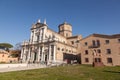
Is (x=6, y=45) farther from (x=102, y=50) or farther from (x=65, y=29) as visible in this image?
(x=102, y=50)

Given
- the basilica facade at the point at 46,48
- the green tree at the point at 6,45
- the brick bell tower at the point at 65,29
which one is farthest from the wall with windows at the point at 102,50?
the green tree at the point at 6,45

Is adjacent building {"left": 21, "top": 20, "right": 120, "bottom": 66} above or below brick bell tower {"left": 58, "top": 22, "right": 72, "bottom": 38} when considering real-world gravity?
below

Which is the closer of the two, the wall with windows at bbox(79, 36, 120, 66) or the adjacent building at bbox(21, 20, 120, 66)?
the wall with windows at bbox(79, 36, 120, 66)

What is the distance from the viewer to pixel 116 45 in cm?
3409

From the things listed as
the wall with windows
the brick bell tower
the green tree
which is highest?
the brick bell tower

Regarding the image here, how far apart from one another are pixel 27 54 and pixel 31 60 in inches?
172

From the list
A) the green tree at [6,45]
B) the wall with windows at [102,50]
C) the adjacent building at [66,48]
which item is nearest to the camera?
the wall with windows at [102,50]

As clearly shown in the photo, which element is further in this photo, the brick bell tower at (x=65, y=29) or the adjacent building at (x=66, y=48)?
the brick bell tower at (x=65, y=29)

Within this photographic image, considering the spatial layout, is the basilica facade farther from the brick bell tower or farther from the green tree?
the green tree

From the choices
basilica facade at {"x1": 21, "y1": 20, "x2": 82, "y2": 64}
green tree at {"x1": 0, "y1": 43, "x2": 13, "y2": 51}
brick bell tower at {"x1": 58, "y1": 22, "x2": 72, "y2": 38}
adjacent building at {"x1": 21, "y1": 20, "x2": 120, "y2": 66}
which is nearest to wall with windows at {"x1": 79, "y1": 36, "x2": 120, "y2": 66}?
adjacent building at {"x1": 21, "y1": 20, "x2": 120, "y2": 66}

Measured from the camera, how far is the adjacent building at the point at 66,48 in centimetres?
3488

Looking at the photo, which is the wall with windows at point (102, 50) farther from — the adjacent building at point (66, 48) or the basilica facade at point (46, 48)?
the basilica facade at point (46, 48)

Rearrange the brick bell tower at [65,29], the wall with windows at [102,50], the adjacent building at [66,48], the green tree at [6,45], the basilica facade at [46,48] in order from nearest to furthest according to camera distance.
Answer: the wall with windows at [102,50] < the adjacent building at [66,48] < the basilica facade at [46,48] < the brick bell tower at [65,29] < the green tree at [6,45]

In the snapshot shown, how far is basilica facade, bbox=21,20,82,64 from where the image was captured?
1630 inches
